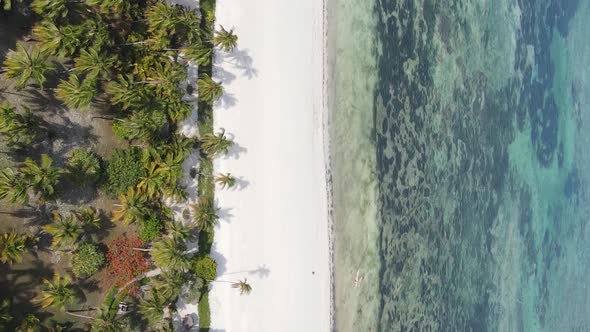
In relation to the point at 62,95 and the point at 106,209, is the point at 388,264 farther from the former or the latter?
the point at 62,95

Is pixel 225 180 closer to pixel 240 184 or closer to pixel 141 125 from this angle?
pixel 240 184

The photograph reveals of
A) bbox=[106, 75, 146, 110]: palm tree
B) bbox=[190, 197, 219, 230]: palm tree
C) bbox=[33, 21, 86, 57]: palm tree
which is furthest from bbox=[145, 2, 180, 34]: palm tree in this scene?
bbox=[190, 197, 219, 230]: palm tree

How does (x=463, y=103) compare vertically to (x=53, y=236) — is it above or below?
→ above

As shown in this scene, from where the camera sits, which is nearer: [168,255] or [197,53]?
[168,255]

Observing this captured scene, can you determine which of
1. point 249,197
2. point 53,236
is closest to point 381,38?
point 249,197

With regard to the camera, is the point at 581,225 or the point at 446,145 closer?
the point at 446,145

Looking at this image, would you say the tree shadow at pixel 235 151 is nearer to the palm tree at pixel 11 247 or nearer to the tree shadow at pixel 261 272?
the tree shadow at pixel 261 272

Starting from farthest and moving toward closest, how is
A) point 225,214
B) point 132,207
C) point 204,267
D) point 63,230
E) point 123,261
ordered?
point 225,214 → point 204,267 → point 123,261 → point 132,207 → point 63,230

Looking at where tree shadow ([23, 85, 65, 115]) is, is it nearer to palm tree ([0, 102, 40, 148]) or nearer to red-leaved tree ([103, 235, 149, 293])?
palm tree ([0, 102, 40, 148])

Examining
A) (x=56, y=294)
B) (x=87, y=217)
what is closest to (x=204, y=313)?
(x=56, y=294)
